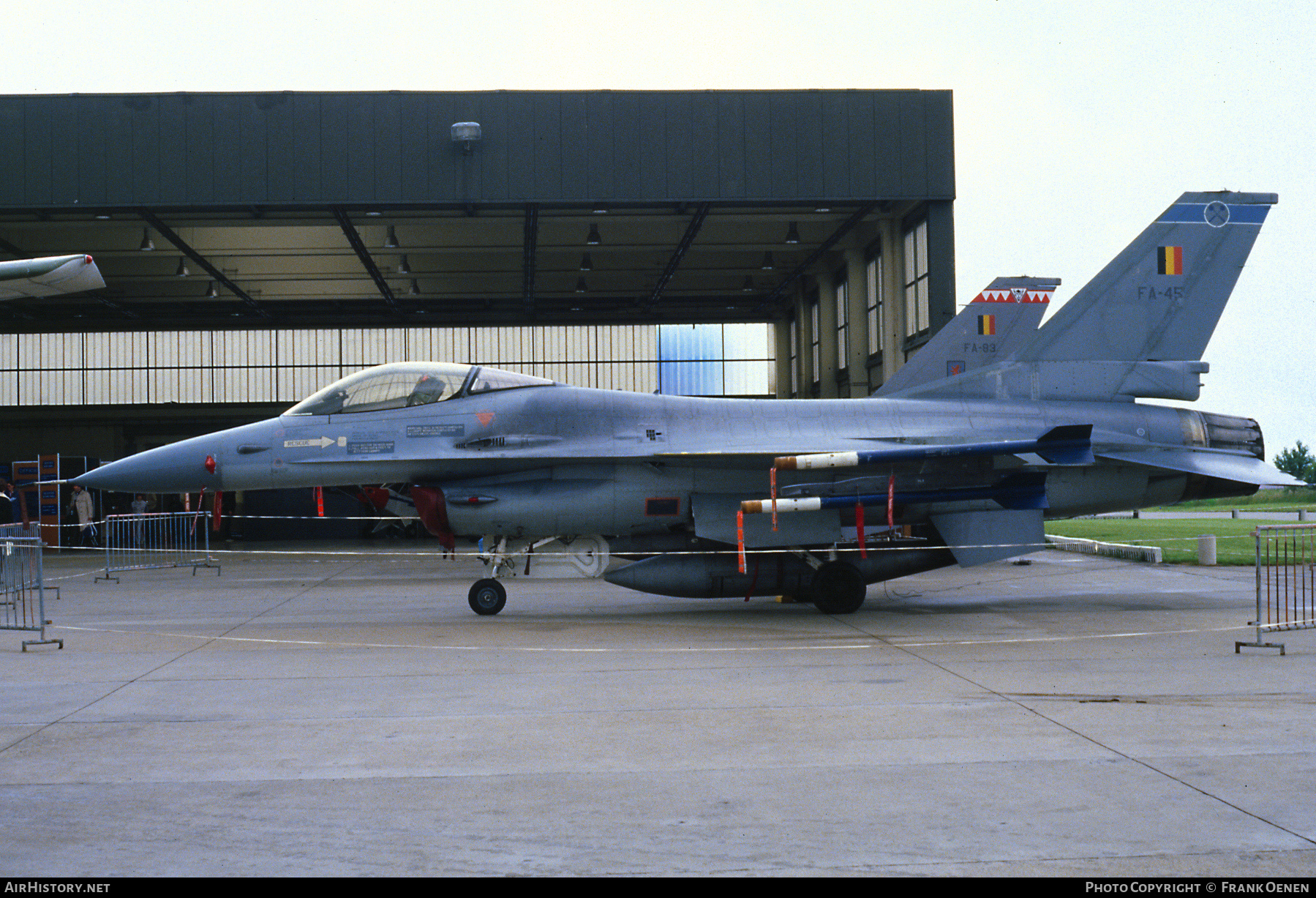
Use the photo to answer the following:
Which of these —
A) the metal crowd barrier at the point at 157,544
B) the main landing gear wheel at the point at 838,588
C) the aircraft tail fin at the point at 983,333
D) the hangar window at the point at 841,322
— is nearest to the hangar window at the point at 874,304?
the hangar window at the point at 841,322

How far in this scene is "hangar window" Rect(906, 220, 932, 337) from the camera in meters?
21.0

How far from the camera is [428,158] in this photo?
785 inches

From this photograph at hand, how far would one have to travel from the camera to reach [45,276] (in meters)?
6.31

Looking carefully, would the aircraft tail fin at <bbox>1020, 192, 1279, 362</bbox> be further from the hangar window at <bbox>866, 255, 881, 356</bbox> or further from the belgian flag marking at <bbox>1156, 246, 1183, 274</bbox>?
the hangar window at <bbox>866, 255, 881, 356</bbox>

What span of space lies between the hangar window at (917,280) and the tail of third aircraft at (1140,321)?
8413 millimetres

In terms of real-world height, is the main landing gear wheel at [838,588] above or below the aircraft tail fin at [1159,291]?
below

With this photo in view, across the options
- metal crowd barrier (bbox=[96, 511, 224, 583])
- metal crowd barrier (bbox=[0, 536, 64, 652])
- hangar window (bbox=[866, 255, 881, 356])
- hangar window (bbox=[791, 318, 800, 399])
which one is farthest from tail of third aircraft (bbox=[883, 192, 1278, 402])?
hangar window (bbox=[791, 318, 800, 399])

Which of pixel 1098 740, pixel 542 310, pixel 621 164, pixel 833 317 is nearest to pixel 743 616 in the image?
pixel 1098 740

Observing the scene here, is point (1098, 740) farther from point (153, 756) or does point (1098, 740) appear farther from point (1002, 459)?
point (1002, 459)

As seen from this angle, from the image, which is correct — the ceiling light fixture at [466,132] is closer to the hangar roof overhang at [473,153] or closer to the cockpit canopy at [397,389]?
the hangar roof overhang at [473,153]

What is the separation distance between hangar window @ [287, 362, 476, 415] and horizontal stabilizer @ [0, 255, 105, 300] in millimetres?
4604

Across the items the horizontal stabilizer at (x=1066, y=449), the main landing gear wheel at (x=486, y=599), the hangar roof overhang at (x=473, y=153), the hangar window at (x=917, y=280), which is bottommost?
the main landing gear wheel at (x=486, y=599)

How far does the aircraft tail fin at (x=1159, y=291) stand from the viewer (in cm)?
1191

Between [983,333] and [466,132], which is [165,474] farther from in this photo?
[466,132]
